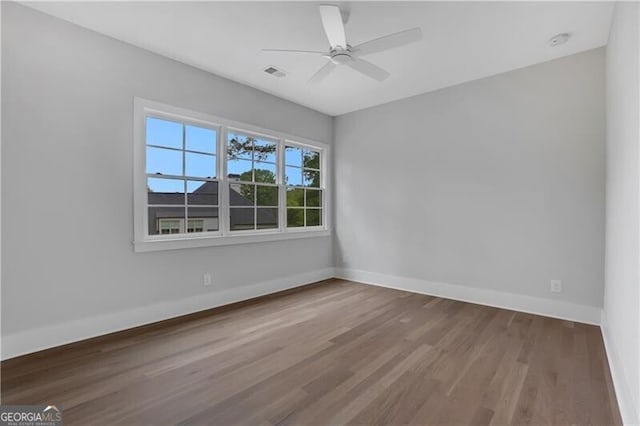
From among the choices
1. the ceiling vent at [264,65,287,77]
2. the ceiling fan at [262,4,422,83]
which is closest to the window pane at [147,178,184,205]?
the ceiling vent at [264,65,287,77]

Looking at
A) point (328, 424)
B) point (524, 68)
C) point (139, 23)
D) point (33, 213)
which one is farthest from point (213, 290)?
point (524, 68)

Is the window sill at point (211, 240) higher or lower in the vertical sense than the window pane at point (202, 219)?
lower

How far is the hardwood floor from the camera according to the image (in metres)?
1.77

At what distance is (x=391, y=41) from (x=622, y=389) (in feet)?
9.21

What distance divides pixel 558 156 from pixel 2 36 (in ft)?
17.2

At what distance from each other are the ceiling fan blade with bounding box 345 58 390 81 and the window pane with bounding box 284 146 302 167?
6.73 feet

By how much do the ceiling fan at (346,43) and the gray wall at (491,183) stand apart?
1671 mm

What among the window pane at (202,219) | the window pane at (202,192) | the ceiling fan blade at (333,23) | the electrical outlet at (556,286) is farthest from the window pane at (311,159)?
the electrical outlet at (556,286)

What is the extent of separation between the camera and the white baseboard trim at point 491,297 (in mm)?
3205

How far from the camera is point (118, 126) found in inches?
117

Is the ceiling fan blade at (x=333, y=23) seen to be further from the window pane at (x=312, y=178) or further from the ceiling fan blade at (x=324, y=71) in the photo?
the window pane at (x=312, y=178)

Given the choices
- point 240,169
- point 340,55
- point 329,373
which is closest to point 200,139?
point 240,169

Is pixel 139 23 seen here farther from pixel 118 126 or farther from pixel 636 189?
pixel 636 189

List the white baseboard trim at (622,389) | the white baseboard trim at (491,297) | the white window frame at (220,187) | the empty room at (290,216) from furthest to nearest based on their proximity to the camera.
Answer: the white baseboard trim at (491,297)
the white window frame at (220,187)
the empty room at (290,216)
the white baseboard trim at (622,389)
